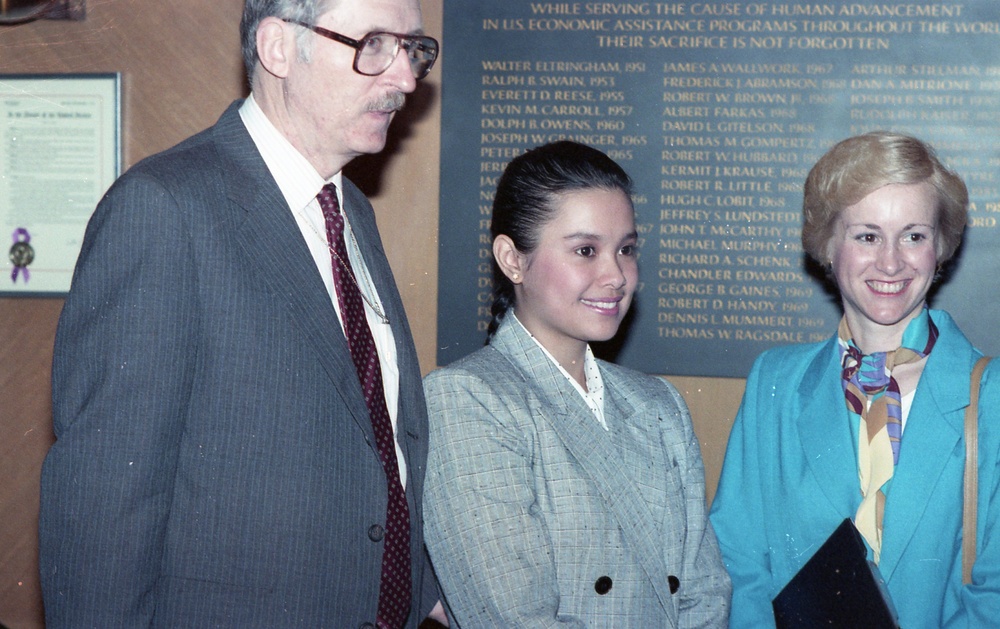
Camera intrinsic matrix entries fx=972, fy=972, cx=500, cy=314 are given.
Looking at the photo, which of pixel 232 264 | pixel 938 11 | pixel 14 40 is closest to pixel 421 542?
pixel 232 264

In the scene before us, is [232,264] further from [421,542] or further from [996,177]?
[996,177]

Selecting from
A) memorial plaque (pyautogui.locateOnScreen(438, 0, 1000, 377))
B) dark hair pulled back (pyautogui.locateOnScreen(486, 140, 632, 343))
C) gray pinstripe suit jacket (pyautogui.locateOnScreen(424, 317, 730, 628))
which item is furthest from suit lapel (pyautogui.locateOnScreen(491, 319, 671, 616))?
memorial plaque (pyautogui.locateOnScreen(438, 0, 1000, 377))

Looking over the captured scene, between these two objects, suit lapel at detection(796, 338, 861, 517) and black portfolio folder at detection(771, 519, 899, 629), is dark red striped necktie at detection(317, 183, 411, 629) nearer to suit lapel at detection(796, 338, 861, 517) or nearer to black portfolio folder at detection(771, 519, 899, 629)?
black portfolio folder at detection(771, 519, 899, 629)

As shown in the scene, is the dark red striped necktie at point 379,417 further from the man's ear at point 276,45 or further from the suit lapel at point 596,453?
the suit lapel at point 596,453

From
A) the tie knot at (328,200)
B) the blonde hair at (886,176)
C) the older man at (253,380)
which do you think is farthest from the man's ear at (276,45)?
the blonde hair at (886,176)

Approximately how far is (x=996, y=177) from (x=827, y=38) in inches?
27.2

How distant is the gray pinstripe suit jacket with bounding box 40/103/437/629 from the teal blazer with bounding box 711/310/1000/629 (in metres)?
0.99

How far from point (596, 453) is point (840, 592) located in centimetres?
57

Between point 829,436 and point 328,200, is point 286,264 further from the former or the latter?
point 829,436

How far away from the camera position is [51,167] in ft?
11.5

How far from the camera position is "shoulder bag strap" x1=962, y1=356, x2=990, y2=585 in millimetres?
2121

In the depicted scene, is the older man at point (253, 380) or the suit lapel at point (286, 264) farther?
the suit lapel at point (286, 264)

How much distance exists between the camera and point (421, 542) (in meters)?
2.05

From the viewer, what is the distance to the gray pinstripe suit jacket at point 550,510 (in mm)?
1976
